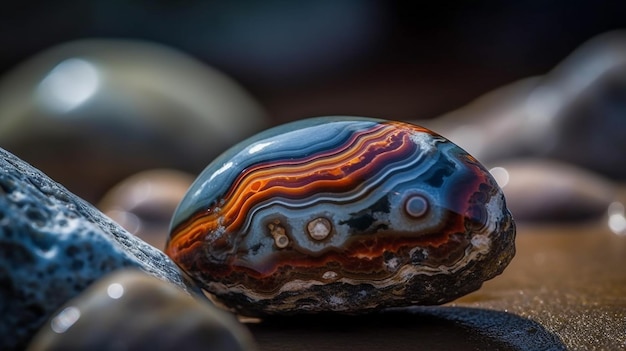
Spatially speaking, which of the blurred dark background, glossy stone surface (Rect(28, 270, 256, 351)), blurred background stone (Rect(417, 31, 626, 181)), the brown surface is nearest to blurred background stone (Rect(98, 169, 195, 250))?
the brown surface

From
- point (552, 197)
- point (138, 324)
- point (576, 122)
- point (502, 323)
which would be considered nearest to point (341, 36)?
point (576, 122)

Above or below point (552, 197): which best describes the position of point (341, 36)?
above

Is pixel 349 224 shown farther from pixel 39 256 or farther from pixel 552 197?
pixel 552 197

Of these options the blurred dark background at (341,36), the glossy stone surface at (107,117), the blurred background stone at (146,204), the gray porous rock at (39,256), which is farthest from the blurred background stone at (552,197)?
the blurred dark background at (341,36)

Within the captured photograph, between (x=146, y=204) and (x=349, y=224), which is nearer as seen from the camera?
(x=349, y=224)

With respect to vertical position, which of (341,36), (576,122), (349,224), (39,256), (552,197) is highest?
(341,36)

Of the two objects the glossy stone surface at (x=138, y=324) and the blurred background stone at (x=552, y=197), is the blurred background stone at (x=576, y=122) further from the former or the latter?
the glossy stone surface at (x=138, y=324)

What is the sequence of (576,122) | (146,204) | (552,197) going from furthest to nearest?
(576,122) → (146,204) → (552,197)

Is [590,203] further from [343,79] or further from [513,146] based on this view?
[343,79]
